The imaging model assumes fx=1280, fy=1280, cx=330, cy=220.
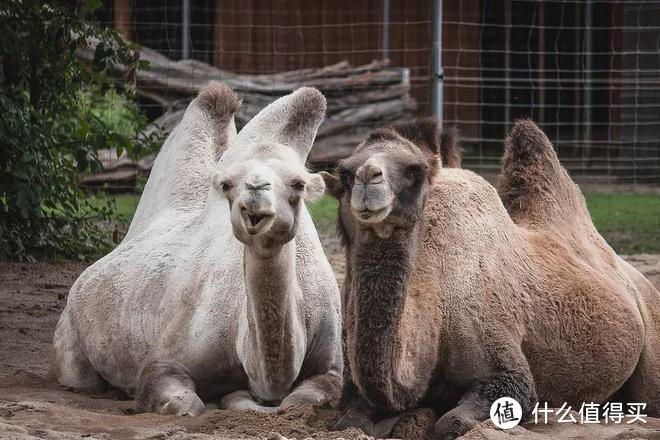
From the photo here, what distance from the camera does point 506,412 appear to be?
463 cm

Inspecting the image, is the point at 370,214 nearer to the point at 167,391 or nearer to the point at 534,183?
the point at 167,391

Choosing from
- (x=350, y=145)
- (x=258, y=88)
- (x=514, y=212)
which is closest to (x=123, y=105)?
(x=258, y=88)

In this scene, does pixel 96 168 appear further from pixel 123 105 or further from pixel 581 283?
pixel 123 105

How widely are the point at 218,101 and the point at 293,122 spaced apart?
876mm

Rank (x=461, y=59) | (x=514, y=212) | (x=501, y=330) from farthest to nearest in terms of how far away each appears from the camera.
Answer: (x=461, y=59)
(x=514, y=212)
(x=501, y=330)

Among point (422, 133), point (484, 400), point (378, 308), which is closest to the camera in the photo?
point (378, 308)

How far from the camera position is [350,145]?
14.1 m

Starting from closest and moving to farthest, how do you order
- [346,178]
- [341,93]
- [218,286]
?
[346,178]
[218,286]
[341,93]

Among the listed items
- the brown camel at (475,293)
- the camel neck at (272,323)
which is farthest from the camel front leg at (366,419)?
the camel neck at (272,323)

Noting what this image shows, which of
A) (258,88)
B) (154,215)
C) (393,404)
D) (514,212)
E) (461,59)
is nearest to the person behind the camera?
(393,404)

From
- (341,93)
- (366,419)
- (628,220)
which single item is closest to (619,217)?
(628,220)

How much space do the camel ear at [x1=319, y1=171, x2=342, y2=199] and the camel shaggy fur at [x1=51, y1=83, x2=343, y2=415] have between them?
4 cm

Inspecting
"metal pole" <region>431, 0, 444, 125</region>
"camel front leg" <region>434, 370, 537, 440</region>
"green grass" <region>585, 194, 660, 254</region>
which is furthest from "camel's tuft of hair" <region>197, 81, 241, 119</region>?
"green grass" <region>585, 194, 660, 254</region>

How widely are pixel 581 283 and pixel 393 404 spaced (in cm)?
121
